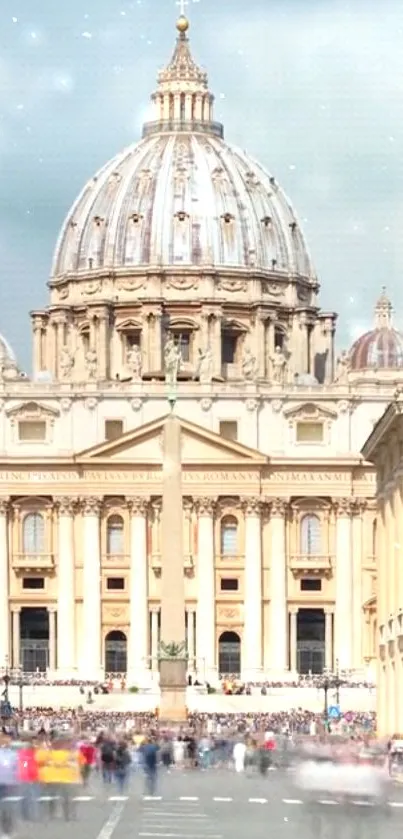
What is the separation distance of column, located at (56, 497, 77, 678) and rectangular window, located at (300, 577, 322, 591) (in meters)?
10.2

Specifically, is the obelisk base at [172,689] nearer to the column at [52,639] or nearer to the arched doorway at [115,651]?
the column at [52,639]

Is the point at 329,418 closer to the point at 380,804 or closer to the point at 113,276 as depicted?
the point at 113,276

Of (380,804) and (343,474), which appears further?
(343,474)

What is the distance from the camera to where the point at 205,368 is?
536ft

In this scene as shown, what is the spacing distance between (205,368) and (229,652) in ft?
44.4

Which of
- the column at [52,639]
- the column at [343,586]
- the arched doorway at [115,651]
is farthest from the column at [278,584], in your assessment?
the column at [52,639]

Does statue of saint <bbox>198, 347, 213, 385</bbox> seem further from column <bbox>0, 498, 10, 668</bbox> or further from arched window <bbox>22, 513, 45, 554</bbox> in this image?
column <bbox>0, 498, 10, 668</bbox>

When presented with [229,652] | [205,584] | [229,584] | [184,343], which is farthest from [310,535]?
[184,343]

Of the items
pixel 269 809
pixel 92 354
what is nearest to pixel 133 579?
pixel 92 354

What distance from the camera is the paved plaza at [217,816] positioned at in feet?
156

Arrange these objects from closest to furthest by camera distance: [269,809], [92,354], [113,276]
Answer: [269,809]
[92,354]
[113,276]

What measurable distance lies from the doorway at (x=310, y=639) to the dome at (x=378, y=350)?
20.6 meters

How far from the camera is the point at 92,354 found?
171 metres

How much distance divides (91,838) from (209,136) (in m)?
148
